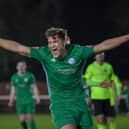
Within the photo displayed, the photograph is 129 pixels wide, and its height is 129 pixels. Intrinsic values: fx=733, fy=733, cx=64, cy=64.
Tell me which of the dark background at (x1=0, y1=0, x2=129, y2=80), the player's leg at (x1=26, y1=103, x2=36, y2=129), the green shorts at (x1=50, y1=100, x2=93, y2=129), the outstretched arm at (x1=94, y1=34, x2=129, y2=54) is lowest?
the player's leg at (x1=26, y1=103, x2=36, y2=129)

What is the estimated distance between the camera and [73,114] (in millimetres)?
10273

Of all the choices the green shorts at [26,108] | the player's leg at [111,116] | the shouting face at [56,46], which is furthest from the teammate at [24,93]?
the shouting face at [56,46]

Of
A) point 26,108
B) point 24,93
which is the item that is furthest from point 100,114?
point 24,93

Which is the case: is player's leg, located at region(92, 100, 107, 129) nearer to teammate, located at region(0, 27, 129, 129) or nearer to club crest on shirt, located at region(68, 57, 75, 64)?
teammate, located at region(0, 27, 129, 129)

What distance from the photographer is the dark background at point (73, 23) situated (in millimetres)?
29578

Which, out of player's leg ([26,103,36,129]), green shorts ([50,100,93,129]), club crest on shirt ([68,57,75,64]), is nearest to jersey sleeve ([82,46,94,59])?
club crest on shirt ([68,57,75,64])

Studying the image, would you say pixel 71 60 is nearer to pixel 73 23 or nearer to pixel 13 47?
pixel 13 47

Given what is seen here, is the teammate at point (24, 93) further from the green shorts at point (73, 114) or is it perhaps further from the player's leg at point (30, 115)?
the green shorts at point (73, 114)

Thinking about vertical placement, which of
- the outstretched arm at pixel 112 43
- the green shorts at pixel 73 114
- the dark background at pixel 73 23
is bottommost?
the green shorts at pixel 73 114

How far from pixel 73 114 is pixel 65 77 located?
533 millimetres

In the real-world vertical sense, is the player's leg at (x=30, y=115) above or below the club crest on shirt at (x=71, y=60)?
below

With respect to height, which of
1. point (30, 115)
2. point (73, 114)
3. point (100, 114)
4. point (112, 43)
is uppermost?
point (112, 43)

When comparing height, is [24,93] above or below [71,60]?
below

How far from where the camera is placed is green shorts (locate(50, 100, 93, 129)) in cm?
1026
